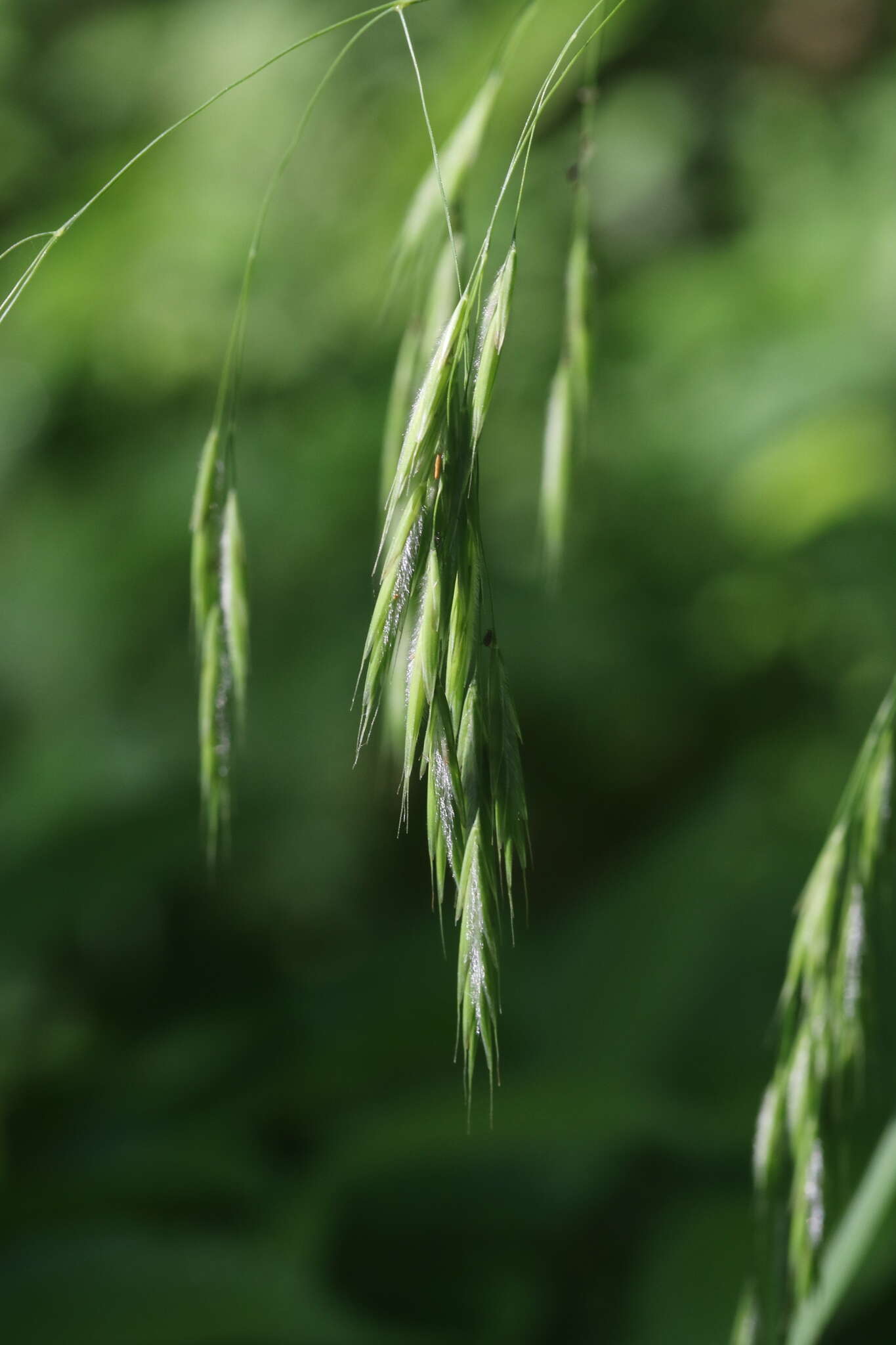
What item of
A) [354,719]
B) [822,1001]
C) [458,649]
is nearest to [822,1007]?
[822,1001]

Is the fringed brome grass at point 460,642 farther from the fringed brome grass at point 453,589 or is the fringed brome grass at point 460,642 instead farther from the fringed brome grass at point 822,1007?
the fringed brome grass at point 822,1007

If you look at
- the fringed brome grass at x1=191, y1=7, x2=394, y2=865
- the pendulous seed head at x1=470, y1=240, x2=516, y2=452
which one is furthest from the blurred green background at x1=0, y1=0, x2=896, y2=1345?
the pendulous seed head at x1=470, y1=240, x2=516, y2=452

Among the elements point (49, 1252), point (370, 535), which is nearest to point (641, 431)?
point (370, 535)

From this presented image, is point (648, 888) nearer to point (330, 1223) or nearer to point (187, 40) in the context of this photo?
point (330, 1223)

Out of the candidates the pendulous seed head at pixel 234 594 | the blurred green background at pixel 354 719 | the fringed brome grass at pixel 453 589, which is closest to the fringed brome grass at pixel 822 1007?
the fringed brome grass at pixel 453 589

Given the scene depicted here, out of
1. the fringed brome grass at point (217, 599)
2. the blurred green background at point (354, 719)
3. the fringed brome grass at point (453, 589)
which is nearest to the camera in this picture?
the fringed brome grass at point (453, 589)

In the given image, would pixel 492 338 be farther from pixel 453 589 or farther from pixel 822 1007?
pixel 822 1007

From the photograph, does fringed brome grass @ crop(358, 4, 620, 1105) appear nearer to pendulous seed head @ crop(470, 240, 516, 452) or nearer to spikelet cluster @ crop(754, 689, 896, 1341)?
pendulous seed head @ crop(470, 240, 516, 452)
